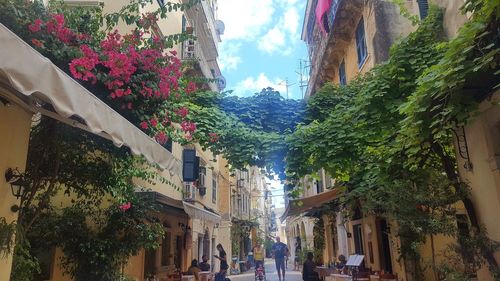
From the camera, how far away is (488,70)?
486 cm

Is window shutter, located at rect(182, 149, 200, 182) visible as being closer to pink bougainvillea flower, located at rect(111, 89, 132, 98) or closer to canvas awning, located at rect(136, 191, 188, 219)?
canvas awning, located at rect(136, 191, 188, 219)

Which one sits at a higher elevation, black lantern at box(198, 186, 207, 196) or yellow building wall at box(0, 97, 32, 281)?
black lantern at box(198, 186, 207, 196)

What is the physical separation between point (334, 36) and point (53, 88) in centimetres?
1503

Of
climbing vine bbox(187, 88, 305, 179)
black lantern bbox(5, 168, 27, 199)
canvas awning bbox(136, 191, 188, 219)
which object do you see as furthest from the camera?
climbing vine bbox(187, 88, 305, 179)

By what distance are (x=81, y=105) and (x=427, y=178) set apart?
5478mm

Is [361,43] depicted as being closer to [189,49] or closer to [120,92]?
[189,49]

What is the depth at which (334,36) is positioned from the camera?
16594mm

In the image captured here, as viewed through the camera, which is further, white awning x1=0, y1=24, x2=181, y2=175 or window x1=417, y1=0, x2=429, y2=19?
window x1=417, y1=0, x2=429, y2=19

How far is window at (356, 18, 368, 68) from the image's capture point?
14562 millimetres

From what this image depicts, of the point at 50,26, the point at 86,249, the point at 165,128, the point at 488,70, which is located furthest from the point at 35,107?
the point at 488,70

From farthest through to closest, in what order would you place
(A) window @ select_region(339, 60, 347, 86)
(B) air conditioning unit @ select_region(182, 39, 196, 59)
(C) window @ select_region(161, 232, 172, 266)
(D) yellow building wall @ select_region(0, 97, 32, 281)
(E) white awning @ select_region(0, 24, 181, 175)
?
(B) air conditioning unit @ select_region(182, 39, 196, 59) < (A) window @ select_region(339, 60, 347, 86) < (C) window @ select_region(161, 232, 172, 266) < (D) yellow building wall @ select_region(0, 97, 32, 281) < (E) white awning @ select_region(0, 24, 181, 175)

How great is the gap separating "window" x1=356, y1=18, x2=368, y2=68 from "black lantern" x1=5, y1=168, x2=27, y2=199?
12.4 meters

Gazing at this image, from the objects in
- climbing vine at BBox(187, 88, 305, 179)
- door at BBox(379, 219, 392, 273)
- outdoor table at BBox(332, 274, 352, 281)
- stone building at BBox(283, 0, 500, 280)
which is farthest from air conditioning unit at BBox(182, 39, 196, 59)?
outdoor table at BBox(332, 274, 352, 281)

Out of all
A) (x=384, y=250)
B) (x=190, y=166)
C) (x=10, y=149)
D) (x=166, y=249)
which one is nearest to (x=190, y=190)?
(x=166, y=249)
